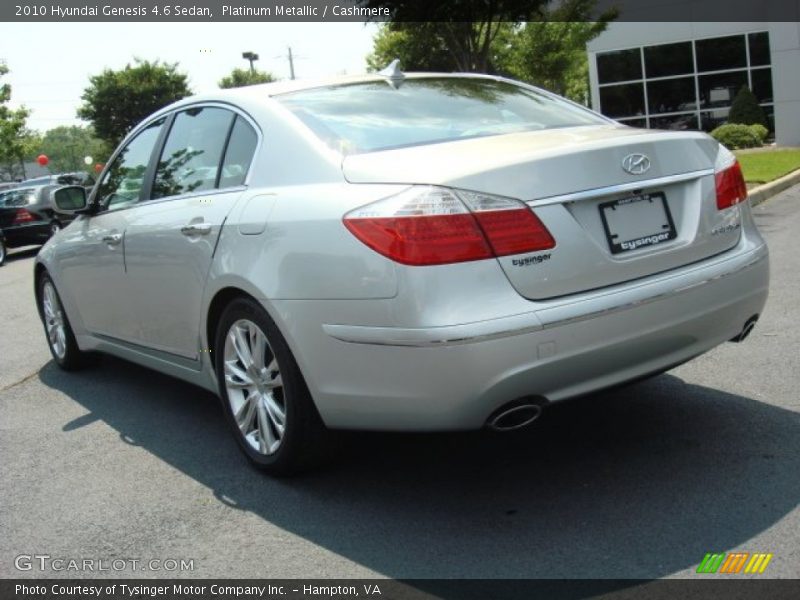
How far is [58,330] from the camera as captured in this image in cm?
627

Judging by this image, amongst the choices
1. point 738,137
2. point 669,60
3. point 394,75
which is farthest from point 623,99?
point 394,75

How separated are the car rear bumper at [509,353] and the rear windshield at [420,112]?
781 mm

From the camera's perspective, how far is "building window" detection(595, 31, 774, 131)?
991 inches

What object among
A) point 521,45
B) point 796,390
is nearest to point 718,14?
point 521,45

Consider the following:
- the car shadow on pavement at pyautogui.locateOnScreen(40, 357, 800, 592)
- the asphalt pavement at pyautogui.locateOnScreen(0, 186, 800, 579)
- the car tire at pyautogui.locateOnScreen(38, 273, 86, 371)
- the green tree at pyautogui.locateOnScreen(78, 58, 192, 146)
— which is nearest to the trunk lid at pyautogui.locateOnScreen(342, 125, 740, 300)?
the car shadow on pavement at pyautogui.locateOnScreen(40, 357, 800, 592)

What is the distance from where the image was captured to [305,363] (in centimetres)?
338

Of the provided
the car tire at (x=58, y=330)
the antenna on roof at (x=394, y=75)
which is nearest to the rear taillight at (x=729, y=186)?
the antenna on roof at (x=394, y=75)

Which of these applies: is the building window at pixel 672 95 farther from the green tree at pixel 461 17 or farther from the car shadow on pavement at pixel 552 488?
the car shadow on pavement at pixel 552 488

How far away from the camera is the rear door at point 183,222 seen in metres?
4.00

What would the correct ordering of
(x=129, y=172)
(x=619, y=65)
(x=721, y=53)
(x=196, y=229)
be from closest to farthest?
(x=196, y=229) < (x=129, y=172) < (x=721, y=53) < (x=619, y=65)

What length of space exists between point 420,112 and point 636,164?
101 centimetres

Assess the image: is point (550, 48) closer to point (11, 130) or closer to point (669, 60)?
point (669, 60)

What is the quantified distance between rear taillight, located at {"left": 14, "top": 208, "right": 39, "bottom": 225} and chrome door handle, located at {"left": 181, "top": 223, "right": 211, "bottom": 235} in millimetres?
16168

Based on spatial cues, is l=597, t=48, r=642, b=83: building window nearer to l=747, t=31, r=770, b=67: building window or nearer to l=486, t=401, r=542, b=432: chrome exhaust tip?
l=747, t=31, r=770, b=67: building window
